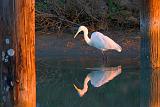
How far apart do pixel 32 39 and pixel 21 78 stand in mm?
445

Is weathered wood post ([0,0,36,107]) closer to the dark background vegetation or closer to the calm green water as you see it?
the calm green water

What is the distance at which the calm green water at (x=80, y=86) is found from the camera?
A: 31.0 feet

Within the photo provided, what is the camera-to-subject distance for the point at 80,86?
10.6m

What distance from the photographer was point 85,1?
1675 centimetres

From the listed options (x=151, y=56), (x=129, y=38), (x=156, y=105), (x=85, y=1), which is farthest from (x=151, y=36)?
(x=85, y=1)

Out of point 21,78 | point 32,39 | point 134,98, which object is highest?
point 32,39

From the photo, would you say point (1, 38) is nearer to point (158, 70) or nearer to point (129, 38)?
point (158, 70)

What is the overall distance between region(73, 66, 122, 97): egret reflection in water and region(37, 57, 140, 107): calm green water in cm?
9

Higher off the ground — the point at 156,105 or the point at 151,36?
the point at 151,36

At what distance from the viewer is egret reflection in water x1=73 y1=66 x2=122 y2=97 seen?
10.6m

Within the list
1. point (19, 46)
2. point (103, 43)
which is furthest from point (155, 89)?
point (19, 46)

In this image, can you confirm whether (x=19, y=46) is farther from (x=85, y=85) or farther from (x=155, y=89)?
(x=85, y=85)

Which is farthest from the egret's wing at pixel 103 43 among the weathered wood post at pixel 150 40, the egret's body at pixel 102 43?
the weathered wood post at pixel 150 40

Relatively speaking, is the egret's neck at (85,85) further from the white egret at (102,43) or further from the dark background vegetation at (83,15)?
the dark background vegetation at (83,15)
